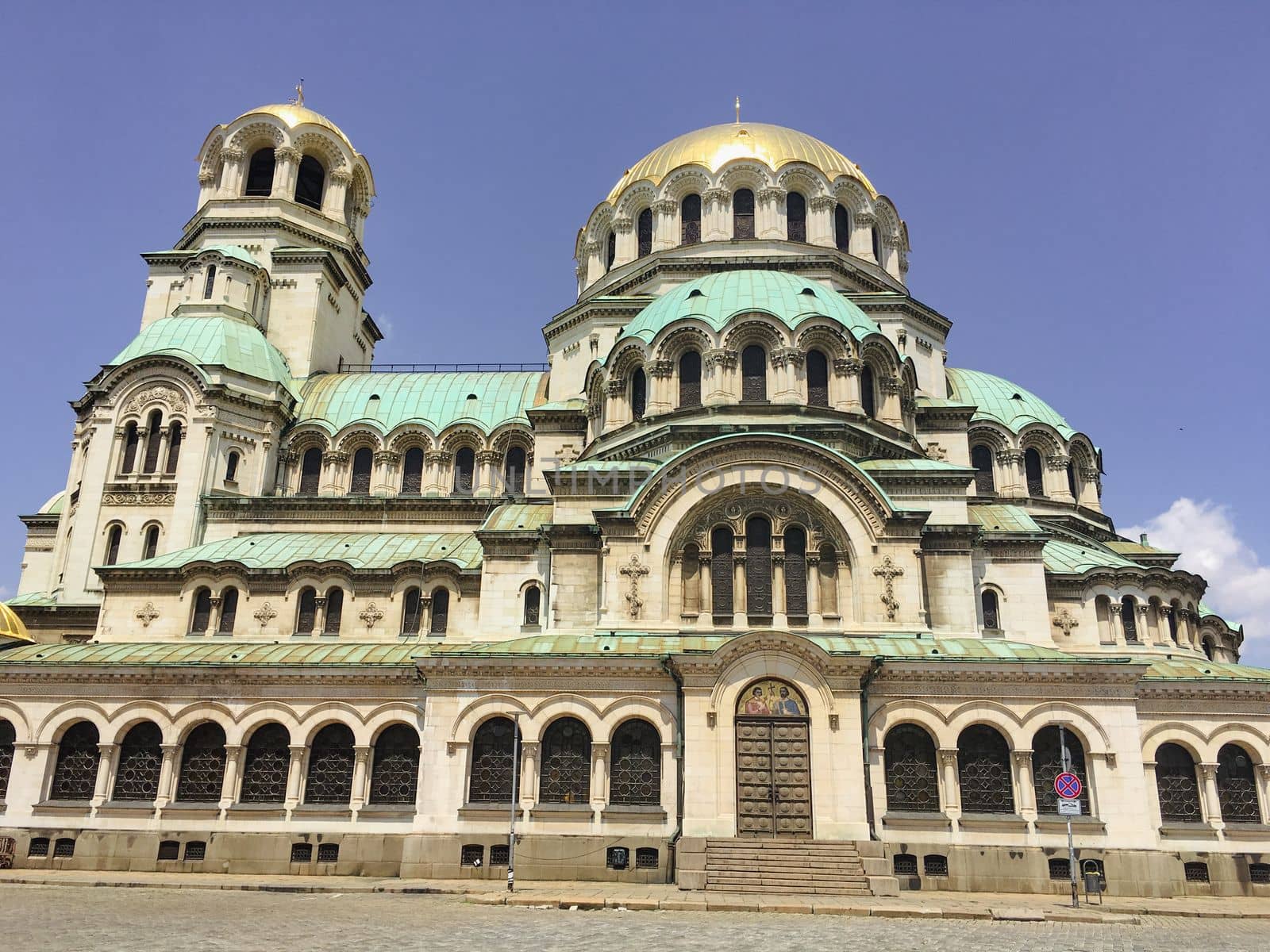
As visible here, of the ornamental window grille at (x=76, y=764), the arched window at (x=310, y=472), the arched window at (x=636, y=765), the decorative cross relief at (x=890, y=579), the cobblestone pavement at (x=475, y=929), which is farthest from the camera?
the arched window at (x=310, y=472)

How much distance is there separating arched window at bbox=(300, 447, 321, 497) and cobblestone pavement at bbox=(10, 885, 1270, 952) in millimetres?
20583

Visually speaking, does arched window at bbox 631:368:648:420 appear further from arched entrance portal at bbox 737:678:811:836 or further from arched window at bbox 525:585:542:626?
arched entrance portal at bbox 737:678:811:836

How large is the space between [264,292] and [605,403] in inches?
773

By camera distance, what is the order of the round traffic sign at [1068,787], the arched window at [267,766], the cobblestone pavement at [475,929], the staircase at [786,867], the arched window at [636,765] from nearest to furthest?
the cobblestone pavement at [475,929] → the round traffic sign at [1068,787] → the staircase at [786,867] → the arched window at [636,765] → the arched window at [267,766]

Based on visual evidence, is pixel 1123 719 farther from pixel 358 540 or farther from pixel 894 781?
pixel 358 540

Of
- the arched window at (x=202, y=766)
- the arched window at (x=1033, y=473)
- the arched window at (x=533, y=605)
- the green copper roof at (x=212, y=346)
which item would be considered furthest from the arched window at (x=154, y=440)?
the arched window at (x=1033, y=473)

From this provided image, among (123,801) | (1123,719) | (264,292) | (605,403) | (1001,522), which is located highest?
(264,292)

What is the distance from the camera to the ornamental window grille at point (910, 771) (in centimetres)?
2478

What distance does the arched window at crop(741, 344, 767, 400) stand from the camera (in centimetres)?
3206

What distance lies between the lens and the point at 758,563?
28094 mm

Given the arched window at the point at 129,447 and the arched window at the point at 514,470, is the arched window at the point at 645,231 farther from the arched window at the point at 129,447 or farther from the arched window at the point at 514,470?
the arched window at the point at 129,447

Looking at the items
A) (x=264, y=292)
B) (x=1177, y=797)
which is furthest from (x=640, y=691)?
(x=264, y=292)

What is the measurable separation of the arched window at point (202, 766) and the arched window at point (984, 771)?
1961 centimetres

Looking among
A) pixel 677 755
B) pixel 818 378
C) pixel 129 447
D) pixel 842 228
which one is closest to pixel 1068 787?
pixel 677 755
